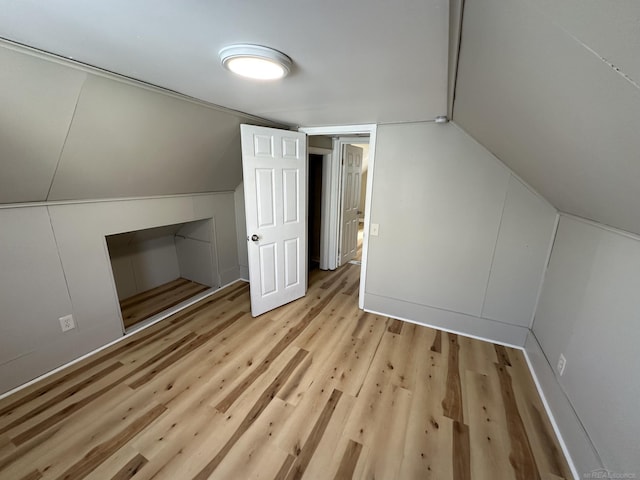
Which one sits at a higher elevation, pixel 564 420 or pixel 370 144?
pixel 370 144

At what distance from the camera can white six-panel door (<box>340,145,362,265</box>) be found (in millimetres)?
3861

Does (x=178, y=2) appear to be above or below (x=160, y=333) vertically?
above

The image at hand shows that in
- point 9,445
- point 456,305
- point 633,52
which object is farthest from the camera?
point 456,305

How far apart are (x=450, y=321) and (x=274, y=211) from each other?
2.12 m

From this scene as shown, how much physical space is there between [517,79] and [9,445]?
3.03m

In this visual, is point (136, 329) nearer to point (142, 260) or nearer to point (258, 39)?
point (142, 260)

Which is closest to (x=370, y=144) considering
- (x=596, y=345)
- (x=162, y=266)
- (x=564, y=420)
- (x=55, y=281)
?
(x=596, y=345)

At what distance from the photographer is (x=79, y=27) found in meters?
1.00

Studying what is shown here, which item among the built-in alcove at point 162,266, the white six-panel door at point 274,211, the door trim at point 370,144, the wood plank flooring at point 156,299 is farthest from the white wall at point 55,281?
the door trim at point 370,144

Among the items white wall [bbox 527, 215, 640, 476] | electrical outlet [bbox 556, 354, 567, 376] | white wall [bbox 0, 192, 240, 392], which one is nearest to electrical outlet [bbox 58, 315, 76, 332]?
white wall [bbox 0, 192, 240, 392]

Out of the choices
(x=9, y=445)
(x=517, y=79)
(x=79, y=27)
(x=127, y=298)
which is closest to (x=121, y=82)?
(x=79, y=27)

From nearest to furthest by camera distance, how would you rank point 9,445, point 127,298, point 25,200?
point 9,445
point 25,200
point 127,298

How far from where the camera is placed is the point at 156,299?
123 inches

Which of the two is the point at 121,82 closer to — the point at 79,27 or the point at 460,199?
the point at 79,27
